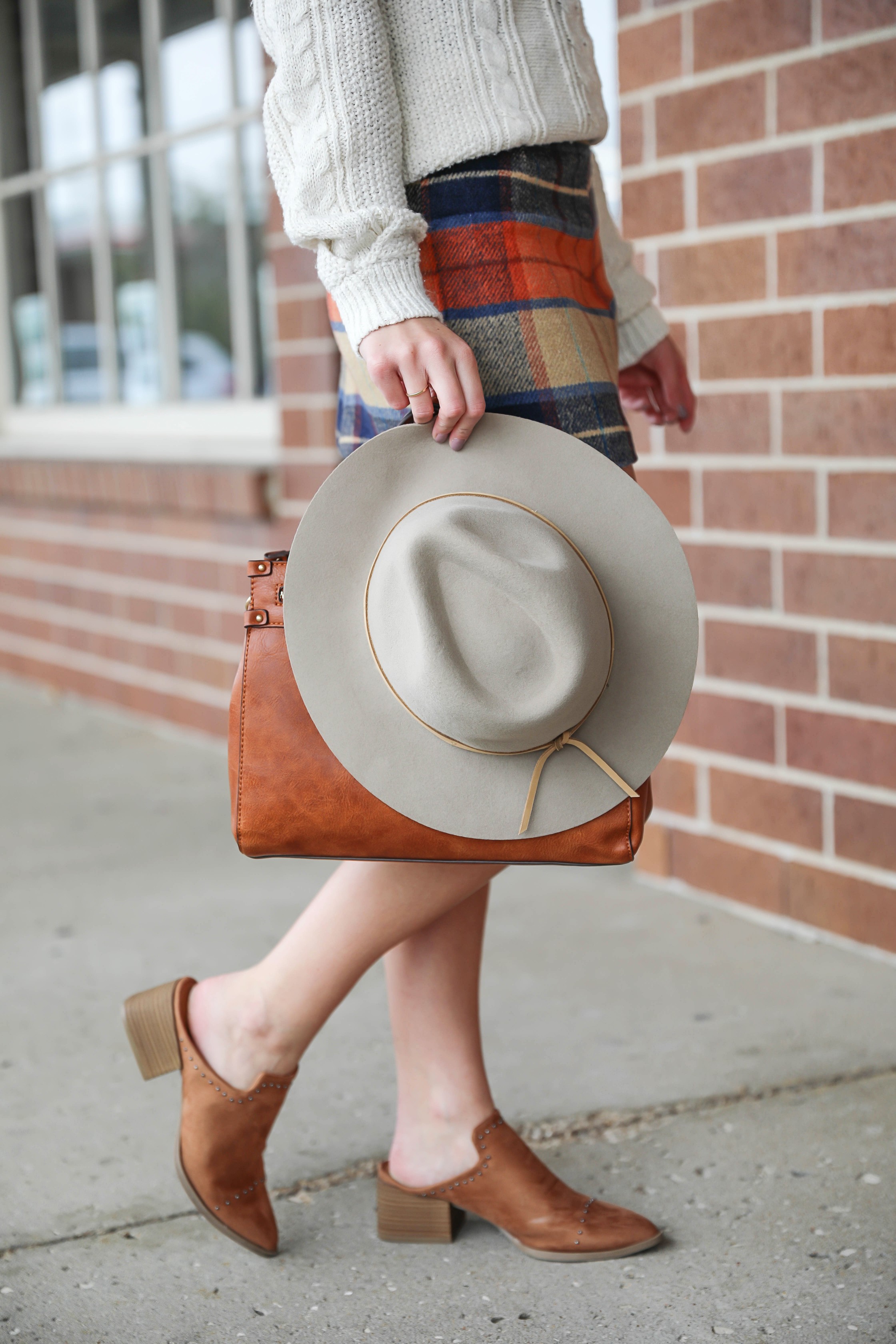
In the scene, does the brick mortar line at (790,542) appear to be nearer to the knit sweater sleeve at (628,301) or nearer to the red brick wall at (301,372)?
the knit sweater sleeve at (628,301)

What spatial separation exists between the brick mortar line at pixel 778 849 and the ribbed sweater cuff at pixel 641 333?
1.06 meters

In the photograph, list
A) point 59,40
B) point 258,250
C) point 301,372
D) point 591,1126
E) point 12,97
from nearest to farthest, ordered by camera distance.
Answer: point 591,1126 → point 301,372 → point 258,250 → point 59,40 → point 12,97

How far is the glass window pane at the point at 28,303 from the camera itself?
16.6 ft

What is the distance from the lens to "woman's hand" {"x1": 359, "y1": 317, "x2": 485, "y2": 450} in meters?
1.25

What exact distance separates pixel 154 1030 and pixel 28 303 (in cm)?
419

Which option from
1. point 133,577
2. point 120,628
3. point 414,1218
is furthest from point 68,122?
point 414,1218

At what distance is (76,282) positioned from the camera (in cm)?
484

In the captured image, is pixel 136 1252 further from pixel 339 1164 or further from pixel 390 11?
pixel 390 11

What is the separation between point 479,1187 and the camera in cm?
152

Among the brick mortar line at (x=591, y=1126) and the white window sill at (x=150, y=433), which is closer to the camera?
the brick mortar line at (x=591, y=1126)

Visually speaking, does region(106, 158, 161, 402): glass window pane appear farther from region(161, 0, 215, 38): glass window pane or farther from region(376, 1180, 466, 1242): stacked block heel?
region(376, 1180, 466, 1242): stacked block heel

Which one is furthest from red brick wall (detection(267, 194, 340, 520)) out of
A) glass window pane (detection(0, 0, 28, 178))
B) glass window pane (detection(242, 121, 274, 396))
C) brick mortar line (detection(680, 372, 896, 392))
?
glass window pane (detection(0, 0, 28, 178))

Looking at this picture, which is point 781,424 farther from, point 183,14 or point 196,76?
point 183,14

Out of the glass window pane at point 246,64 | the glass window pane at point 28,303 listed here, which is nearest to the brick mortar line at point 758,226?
the glass window pane at point 246,64
